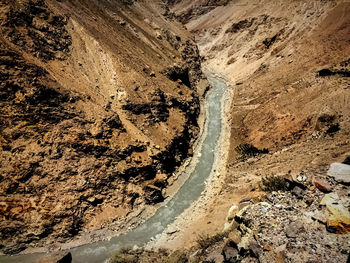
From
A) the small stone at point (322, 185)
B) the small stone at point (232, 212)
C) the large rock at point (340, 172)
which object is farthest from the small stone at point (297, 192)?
the small stone at point (232, 212)

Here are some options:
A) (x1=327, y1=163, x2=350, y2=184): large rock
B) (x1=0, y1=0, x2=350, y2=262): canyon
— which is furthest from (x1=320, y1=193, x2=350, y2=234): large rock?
(x1=327, y1=163, x2=350, y2=184): large rock

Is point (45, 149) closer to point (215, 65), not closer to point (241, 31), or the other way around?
point (215, 65)

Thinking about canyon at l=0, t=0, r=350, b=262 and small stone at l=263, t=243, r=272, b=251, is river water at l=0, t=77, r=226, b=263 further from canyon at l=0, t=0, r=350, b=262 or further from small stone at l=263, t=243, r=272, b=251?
small stone at l=263, t=243, r=272, b=251

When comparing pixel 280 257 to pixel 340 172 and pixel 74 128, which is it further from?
pixel 74 128

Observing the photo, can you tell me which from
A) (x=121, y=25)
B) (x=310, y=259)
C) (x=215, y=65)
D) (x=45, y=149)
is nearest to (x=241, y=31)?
(x=215, y=65)

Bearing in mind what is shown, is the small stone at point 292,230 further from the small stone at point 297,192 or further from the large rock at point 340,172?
the large rock at point 340,172
